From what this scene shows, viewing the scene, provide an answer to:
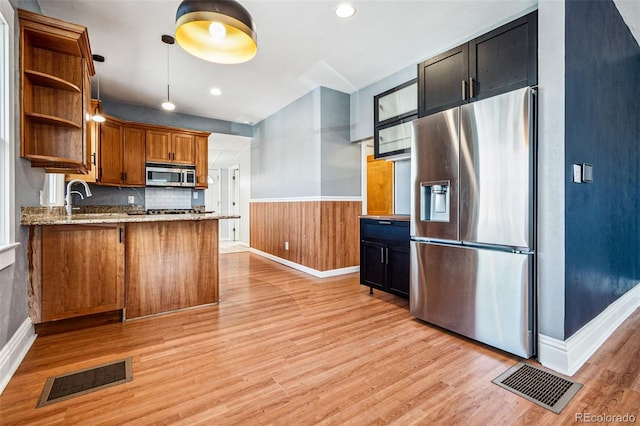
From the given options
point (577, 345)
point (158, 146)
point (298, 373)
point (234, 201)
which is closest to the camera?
point (298, 373)

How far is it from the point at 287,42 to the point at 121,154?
3.56 m

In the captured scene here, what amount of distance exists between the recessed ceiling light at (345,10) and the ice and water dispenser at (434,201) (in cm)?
167

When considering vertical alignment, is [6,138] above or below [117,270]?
above

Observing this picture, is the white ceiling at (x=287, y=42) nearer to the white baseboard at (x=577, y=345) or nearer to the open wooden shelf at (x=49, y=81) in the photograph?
the open wooden shelf at (x=49, y=81)

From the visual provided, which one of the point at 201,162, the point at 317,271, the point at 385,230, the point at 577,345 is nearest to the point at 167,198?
the point at 201,162

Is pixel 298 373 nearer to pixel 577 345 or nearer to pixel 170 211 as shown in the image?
pixel 577 345

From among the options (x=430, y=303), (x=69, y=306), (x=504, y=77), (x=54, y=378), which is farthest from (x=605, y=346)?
(x=69, y=306)

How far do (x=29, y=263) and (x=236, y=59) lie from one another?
85.8 inches

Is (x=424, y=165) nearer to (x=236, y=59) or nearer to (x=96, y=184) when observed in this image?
(x=236, y=59)

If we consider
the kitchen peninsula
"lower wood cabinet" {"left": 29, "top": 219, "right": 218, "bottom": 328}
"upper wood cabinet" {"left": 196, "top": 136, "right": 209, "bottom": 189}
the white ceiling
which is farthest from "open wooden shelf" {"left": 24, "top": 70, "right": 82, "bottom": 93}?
"upper wood cabinet" {"left": 196, "top": 136, "right": 209, "bottom": 189}

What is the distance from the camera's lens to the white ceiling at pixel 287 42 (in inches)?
106

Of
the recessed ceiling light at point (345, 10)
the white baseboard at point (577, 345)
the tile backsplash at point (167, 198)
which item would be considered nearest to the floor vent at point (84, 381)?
the white baseboard at point (577, 345)

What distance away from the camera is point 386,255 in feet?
10.6

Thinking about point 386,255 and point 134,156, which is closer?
point 386,255
